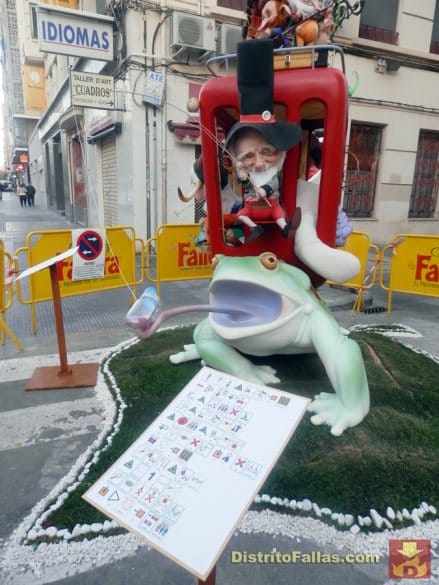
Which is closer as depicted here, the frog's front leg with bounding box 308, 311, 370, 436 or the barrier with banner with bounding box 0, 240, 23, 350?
the frog's front leg with bounding box 308, 311, 370, 436

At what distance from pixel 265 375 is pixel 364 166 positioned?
27.6 feet

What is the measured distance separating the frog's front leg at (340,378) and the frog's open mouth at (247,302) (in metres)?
0.29

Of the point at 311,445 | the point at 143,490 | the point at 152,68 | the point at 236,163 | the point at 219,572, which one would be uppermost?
the point at 152,68

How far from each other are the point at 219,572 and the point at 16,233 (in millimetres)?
12274

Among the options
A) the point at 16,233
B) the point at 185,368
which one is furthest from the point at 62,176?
the point at 185,368

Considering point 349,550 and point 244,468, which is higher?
point 244,468

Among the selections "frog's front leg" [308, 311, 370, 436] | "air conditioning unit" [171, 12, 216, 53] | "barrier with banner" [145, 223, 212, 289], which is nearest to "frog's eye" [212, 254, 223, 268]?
"frog's front leg" [308, 311, 370, 436]

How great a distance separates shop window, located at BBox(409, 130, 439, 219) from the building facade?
0.09ft

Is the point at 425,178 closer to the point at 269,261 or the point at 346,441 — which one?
the point at 269,261

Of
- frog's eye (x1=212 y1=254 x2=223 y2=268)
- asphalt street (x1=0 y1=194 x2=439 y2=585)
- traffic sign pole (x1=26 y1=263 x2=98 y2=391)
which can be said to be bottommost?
asphalt street (x1=0 y1=194 x2=439 y2=585)

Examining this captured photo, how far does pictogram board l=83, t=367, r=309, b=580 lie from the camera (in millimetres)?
1278

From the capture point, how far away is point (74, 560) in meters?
1.98

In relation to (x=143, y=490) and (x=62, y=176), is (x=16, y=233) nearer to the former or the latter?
(x=62, y=176)

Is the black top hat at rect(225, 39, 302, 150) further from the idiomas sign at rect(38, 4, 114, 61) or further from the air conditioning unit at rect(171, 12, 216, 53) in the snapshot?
the air conditioning unit at rect(171, 12, 216, 53)
